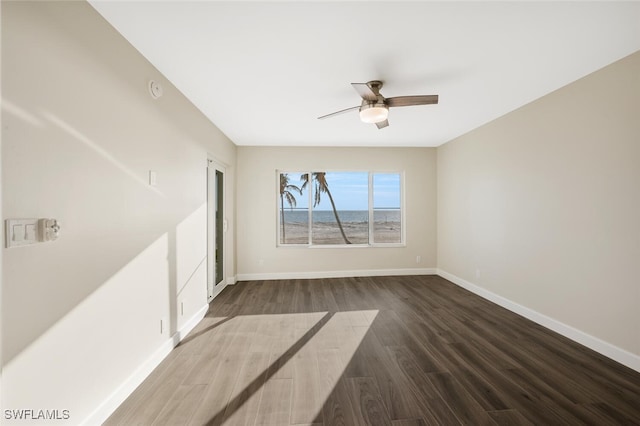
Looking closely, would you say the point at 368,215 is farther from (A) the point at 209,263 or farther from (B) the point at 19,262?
(B) the point at 19,262

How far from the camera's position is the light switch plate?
44.4 inches

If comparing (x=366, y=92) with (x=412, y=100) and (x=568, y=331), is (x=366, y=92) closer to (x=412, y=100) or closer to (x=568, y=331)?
(x=412, y=100)

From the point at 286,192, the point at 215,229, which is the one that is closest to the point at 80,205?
the point at 215,229

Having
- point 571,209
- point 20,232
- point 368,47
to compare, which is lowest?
point 20,232

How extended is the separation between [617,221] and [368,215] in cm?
340

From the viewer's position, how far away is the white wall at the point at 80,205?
3.87ft

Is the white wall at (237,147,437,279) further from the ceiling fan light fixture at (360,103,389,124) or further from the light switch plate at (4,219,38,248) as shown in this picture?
the light switch plate at (4,219,38,248)

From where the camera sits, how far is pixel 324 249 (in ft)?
16.8

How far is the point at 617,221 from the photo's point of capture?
90.0 inches

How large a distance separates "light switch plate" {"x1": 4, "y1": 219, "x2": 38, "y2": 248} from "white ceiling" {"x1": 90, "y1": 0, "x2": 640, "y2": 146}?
1362mm

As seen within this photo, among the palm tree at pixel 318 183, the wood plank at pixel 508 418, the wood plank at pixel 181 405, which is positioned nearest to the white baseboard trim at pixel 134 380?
the wood plank at pixel 181 405

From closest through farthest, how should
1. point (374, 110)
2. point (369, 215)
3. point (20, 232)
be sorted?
point (20, 232), point (374, 110), point (369, 215)

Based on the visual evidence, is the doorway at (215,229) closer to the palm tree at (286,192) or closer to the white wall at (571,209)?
the palm tree at (286,192)

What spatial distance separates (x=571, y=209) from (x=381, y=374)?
248cm
